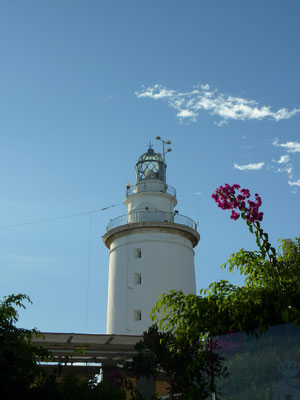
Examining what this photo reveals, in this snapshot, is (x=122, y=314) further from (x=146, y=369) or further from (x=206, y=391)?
(x=206, y=391)

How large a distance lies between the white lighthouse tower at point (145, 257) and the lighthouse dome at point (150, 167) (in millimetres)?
877

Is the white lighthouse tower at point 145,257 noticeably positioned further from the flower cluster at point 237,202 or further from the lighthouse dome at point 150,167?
the flower cluster at point 237,202

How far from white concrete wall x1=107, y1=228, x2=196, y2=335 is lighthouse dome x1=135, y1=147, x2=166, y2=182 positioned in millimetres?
4312

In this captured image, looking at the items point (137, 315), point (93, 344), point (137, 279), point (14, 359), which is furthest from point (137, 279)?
point (14, 359)

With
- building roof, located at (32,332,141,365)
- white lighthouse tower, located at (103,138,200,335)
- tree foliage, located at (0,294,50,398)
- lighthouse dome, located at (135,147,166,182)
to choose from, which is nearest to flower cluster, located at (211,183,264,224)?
tree foliage, located at (0,294,50,398)

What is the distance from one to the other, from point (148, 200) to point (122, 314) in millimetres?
6531

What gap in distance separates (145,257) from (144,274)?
0.90m

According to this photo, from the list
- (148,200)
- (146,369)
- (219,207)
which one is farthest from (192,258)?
(219,207)

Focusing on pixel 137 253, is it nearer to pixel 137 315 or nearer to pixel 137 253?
pixel 137 253

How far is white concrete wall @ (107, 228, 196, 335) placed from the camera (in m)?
23.5

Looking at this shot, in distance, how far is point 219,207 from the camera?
282 inches

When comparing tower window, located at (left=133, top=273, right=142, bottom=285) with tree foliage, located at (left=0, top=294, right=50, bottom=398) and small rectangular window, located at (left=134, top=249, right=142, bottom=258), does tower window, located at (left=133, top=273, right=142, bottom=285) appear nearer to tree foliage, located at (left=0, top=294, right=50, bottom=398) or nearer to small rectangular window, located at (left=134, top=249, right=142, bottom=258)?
small rectangular window, located at (left=134, top=249, right=142, bottom=258)

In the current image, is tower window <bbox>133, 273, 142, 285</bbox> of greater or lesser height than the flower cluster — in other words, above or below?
above

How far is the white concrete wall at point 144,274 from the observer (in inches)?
925
